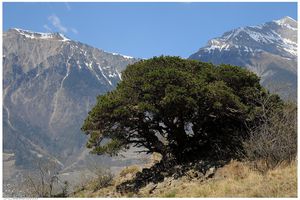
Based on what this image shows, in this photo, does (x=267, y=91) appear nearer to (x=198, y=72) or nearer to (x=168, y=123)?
(x=198, y=72)

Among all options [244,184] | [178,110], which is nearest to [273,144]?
[244,184]

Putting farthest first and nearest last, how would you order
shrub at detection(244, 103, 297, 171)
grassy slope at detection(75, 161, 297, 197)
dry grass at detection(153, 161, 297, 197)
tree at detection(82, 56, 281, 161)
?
tree at detection(82, 56, 281, 161)
shrub at detection(244, 103, 297, 171)
grassy slope at detection(75, 161, 297, 197)
dry grass at detection(153, 161, 297, 197)

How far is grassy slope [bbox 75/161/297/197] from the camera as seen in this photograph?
2094 centimetres

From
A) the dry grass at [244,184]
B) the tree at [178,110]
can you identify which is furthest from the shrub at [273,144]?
the tree at [178,110]

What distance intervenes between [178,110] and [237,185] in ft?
26.6

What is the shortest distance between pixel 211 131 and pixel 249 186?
1135 cm

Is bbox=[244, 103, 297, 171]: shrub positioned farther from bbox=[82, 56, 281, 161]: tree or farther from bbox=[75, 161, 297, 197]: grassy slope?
bbox=[82, 56, 281, 161]: tree

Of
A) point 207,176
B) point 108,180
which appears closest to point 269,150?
point 207,176

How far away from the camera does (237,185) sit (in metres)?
23.3

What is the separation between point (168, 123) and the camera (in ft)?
107

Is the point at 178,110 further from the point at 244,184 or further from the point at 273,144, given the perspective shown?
the point at 244,184

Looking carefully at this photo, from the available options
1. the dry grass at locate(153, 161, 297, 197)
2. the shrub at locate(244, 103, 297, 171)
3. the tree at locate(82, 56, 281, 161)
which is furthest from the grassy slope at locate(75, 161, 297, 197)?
the tree at locate(82, 56, 281, 161)

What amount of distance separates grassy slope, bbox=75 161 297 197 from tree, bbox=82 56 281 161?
2.85m

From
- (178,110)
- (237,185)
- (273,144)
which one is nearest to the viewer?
(237,185)
